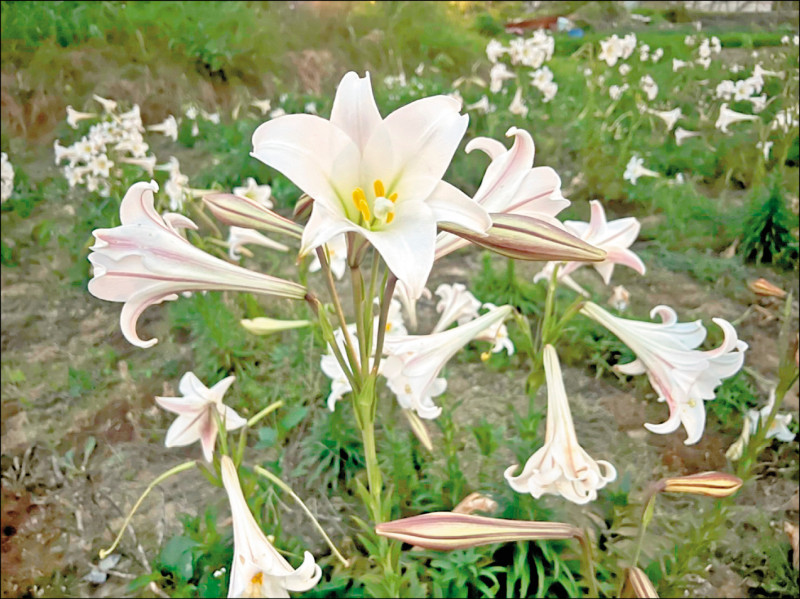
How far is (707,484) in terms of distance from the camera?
1.60 feet

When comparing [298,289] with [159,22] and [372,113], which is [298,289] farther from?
[159,22]

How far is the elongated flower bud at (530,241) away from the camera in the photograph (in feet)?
1.11

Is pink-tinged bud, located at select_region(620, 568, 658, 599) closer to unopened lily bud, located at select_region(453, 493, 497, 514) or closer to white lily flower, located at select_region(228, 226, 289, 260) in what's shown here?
unopened lily bud, located at select_region(453, 493, 497, 514)

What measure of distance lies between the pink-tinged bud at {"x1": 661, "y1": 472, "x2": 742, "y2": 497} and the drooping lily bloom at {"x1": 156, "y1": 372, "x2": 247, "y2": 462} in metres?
Result: 0.43

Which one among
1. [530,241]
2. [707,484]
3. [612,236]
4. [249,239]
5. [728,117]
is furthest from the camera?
[728,117]

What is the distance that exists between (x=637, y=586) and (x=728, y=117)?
1632 millimetres

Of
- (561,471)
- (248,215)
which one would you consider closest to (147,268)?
(248,215)

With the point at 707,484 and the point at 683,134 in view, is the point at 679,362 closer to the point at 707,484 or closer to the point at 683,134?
the point at 707,484

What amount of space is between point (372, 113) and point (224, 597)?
645 mm

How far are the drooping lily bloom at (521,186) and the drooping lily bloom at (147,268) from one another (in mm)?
166

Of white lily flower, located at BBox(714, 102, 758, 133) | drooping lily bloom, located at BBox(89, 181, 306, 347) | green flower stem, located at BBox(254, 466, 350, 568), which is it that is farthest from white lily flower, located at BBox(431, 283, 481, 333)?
white lily flower, located at BBox(714, 102, 758, 133)

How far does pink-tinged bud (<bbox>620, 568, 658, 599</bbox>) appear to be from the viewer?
0.50 metres

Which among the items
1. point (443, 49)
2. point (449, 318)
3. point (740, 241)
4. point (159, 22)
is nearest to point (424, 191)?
point (449, 318)

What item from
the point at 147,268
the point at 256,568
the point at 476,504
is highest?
the point at 147,268
